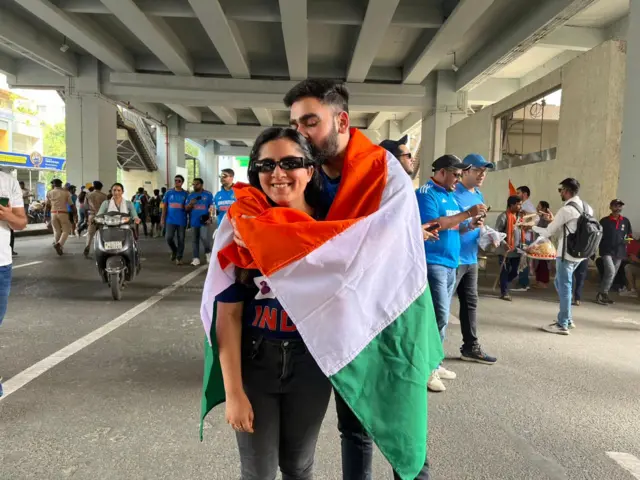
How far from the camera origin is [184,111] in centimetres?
2381

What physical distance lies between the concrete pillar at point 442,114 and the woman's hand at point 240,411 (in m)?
17.9

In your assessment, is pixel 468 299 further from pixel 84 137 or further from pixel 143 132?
pixel 143 132

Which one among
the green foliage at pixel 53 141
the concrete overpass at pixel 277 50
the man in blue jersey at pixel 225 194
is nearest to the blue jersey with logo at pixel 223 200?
the man in blue jersey at pixel 225 194

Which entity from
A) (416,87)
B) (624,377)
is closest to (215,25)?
(416,87)

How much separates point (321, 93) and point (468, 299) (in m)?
3.13

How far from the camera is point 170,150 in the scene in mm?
25922

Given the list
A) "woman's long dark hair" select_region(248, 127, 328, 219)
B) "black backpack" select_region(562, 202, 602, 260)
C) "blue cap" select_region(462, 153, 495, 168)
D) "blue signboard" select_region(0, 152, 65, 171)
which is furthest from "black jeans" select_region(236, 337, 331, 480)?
"blue signboard" select_region(0, 152, 65, 171)

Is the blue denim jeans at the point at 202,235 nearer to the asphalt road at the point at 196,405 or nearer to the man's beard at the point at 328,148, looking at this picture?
the asphalt road at the point at 196,405

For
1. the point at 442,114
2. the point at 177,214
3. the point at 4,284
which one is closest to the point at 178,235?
the point at 177,214

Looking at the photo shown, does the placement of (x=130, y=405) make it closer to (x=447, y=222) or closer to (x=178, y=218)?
(x=447, y=222)

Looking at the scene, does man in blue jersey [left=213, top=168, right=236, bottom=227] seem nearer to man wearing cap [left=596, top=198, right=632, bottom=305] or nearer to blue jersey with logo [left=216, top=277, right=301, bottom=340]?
man wearing cap [left=596, top=198, right=632, bottom=305]

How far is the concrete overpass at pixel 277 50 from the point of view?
1145 cm

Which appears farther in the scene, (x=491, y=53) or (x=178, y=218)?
(x=491, y=53)

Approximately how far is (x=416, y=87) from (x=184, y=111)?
1249cm
